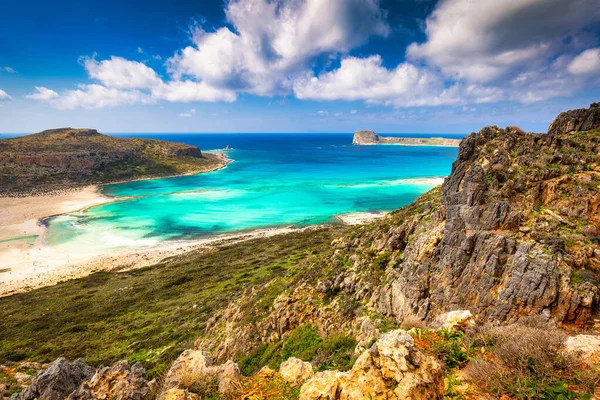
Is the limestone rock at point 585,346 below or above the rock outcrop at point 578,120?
below

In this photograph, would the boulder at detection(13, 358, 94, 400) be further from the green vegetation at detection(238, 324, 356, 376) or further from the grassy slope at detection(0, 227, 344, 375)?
the grassy slope at detection(0, 227, 344, 375)

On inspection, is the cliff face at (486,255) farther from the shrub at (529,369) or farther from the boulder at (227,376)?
the boulder at (227,376)

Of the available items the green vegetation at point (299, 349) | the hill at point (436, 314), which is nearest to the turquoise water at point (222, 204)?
the hill at point (436, 314)

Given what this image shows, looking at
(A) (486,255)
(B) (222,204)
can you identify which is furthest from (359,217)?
(A) (486,255)

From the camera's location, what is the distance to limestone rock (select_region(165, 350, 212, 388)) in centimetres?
1003

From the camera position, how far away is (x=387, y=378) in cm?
736

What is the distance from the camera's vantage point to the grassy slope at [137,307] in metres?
30.0

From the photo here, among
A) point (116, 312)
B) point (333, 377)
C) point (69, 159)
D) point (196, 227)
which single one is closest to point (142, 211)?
point (196, 227)

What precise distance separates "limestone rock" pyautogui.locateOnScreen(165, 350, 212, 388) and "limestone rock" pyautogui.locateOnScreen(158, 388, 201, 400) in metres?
0.74

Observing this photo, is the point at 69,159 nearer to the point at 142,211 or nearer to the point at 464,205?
the point at 142,211

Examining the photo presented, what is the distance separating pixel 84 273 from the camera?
184ft

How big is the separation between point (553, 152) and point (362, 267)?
14244 millimetres

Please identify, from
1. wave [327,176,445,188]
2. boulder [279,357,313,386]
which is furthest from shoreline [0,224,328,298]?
wave [327,176,445,188]

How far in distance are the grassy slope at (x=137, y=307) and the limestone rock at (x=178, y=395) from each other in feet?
57.7
